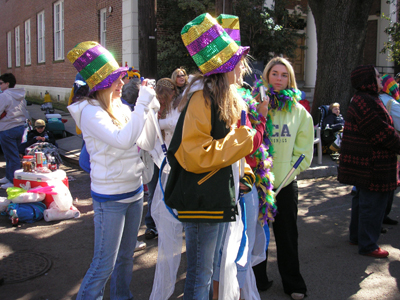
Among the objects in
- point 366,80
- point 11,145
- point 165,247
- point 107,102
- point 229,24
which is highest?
point 229,24

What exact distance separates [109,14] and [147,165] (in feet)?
46.8

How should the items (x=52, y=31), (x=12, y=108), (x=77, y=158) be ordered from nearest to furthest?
(x=12, y=108), (x=77, y=158), (x=52, y=31)

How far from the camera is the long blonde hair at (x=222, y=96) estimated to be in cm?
225

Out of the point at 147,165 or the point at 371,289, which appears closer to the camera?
the point at 147,165

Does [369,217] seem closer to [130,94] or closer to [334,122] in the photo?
[130,94]

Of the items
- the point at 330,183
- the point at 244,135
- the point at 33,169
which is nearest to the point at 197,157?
the point at 244,135

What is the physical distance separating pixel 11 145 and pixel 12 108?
0.67 metres

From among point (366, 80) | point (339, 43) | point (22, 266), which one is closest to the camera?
point (22, 266)

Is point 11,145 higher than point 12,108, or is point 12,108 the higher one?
point 12,108

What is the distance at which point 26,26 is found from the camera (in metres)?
27.4

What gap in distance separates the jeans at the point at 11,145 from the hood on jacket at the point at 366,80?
5.68 m

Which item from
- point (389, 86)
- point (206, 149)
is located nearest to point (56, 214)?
point (206, 149)

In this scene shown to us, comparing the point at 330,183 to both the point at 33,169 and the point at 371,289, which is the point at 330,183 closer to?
the point at 371,289

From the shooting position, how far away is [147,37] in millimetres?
7387
